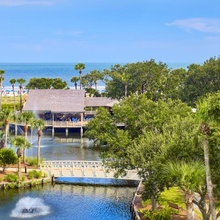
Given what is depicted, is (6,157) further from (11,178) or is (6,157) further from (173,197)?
(173,197)

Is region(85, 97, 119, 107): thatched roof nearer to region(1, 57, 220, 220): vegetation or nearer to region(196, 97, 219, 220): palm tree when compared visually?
region(1, 57, 220, 220): vegetation

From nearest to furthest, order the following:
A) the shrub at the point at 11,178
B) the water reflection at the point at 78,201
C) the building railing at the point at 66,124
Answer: the water reflection at the point at 78,201 < the shrub at the point at 11,178 < the building railing at the point at 66,124

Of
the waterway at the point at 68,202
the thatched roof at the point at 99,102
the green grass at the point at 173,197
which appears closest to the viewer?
the waterway at the point at 68,202

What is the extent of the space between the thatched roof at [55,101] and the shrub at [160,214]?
153ft

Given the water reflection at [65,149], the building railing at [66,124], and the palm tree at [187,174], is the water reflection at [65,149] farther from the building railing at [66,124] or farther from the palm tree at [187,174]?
→ the palm tree at [187,174]

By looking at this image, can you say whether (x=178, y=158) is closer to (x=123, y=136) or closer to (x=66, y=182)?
(x=123, y=136)

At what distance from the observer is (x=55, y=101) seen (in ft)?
262

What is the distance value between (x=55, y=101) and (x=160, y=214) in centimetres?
5086

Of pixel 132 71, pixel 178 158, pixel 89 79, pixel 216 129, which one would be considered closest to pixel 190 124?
pixel 178 158

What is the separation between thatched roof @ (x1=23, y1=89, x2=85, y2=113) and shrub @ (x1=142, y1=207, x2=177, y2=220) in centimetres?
4649

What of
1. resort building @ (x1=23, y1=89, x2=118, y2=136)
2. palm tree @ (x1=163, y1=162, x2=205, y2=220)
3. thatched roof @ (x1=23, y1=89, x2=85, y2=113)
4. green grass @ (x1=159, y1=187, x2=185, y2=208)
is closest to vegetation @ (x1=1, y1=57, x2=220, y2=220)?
palm tree @ (x1=163, y1=162, x2=205, y2=220)

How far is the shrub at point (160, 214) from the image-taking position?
3161 centimetres

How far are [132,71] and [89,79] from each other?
28.1 m

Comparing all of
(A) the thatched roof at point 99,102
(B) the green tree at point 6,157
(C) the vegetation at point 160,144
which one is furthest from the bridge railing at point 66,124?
(B) the green tree at point 6,157
